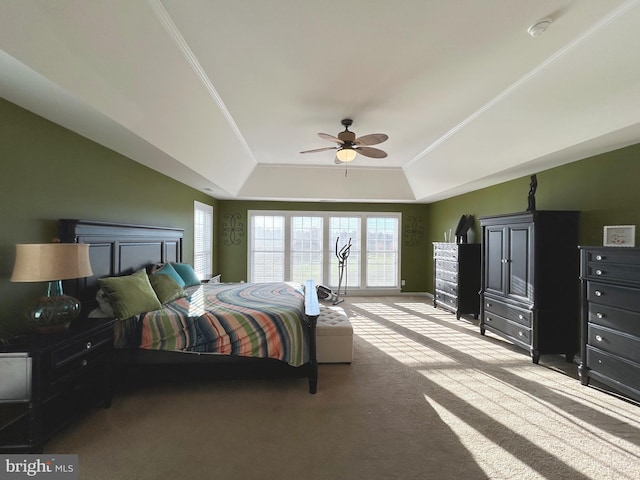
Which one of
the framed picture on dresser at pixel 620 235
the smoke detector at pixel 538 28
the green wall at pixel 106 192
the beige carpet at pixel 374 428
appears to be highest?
the smoke detector at pixel 538 28

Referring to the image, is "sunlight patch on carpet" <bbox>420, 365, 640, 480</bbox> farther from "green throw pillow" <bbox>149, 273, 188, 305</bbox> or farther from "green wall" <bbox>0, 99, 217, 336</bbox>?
"green wall" <bbox>0, 99, 217, 336</bbox>

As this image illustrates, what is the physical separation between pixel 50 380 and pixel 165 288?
57.8 inches

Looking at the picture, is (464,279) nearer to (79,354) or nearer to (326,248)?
(326,248)

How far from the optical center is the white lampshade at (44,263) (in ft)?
6.24

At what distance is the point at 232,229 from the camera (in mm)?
7172

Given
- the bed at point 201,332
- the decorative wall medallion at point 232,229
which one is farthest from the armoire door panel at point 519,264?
the decorative wall medallion at point 232,229

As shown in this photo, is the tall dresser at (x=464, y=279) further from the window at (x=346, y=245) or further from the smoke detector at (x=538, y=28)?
the smoke detector at (x=538, y=28)

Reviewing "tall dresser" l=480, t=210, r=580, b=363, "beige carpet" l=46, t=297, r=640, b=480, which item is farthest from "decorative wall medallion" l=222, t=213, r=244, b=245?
"tall dresser" l=480, t=210, r=580, b=363

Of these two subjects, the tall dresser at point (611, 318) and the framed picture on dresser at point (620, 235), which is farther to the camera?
the framed picture on dresser at point (620, 235)

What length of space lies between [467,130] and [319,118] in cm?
198

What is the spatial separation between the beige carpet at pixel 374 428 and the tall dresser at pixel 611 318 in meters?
0.23

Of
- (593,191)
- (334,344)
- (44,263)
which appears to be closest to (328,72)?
(44,263)

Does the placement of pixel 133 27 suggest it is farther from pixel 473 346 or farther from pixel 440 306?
pixel 440 306

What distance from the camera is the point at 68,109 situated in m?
2.15
